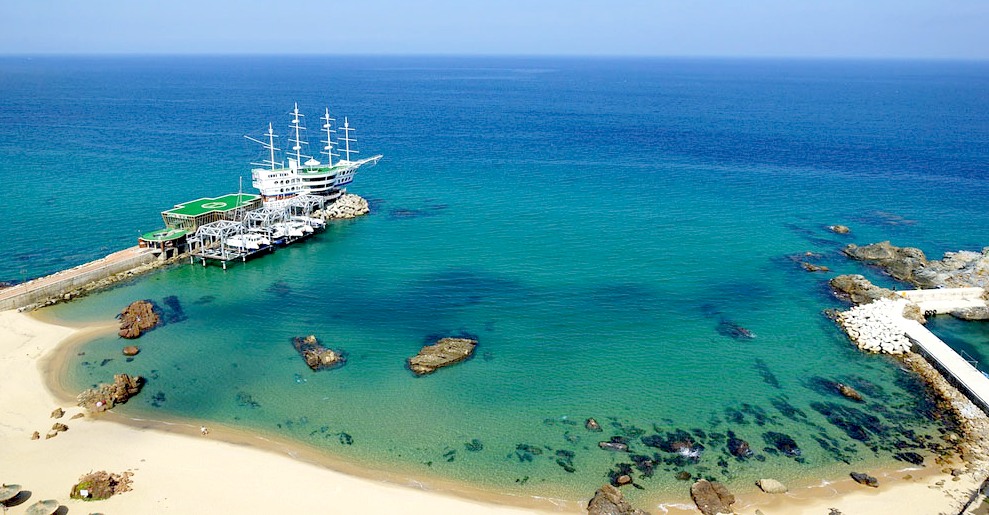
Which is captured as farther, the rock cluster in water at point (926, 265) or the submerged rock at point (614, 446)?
the rock cluster in water at point (926, 265)


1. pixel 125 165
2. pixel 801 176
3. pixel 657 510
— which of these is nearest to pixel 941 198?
pixel 801 176

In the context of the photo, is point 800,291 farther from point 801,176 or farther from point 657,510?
point 801,176

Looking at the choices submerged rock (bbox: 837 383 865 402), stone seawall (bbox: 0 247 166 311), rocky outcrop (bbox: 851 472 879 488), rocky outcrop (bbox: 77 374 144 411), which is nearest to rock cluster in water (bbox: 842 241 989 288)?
submerged rock (bbox: 837 383 865 402)

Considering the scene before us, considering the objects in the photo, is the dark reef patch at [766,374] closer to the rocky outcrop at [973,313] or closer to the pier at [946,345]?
the pier at [946,345]

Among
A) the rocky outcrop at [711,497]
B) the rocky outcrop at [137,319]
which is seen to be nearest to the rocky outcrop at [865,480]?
the rocky outcrop at [711,497]

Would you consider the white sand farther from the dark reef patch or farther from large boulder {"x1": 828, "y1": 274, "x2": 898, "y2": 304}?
large boulder {"x1": 828, "y1": 274, "x2": 898, "y2": 304}

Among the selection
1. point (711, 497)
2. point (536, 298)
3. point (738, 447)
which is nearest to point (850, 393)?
point (738, 447)

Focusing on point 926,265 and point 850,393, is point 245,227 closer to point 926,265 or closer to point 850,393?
point 850,393
